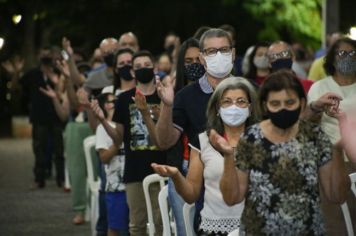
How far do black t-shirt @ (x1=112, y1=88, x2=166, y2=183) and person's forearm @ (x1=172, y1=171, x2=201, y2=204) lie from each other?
9.72ft

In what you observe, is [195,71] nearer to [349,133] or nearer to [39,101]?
[349,133]

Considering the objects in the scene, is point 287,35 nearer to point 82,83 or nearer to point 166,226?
point 82,83

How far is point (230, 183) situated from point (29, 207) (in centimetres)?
1102

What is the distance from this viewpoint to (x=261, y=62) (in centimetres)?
1273

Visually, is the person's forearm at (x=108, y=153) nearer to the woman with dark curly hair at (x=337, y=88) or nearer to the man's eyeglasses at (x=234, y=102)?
the woman with dark curly hair at (x=337, y=88)

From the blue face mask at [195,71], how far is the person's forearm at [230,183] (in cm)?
317

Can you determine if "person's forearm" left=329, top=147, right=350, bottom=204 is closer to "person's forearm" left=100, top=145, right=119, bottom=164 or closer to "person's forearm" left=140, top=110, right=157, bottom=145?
"person's forearm" left=140, top=110, right=157, bottom=145

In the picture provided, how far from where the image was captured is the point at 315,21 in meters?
32.7

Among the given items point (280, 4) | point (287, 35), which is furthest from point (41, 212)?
point (287, 35)

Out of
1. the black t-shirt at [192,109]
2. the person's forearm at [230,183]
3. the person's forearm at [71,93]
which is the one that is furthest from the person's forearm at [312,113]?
the person's forearm at [71,93]

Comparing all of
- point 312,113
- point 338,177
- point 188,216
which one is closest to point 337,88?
point 312,113

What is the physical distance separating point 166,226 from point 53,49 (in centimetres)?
1131

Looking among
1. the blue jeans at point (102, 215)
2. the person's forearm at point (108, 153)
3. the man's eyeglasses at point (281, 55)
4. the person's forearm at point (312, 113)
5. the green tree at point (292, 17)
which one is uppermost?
the green tree at point (292, 17)

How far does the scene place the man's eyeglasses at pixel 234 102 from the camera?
7793mm
